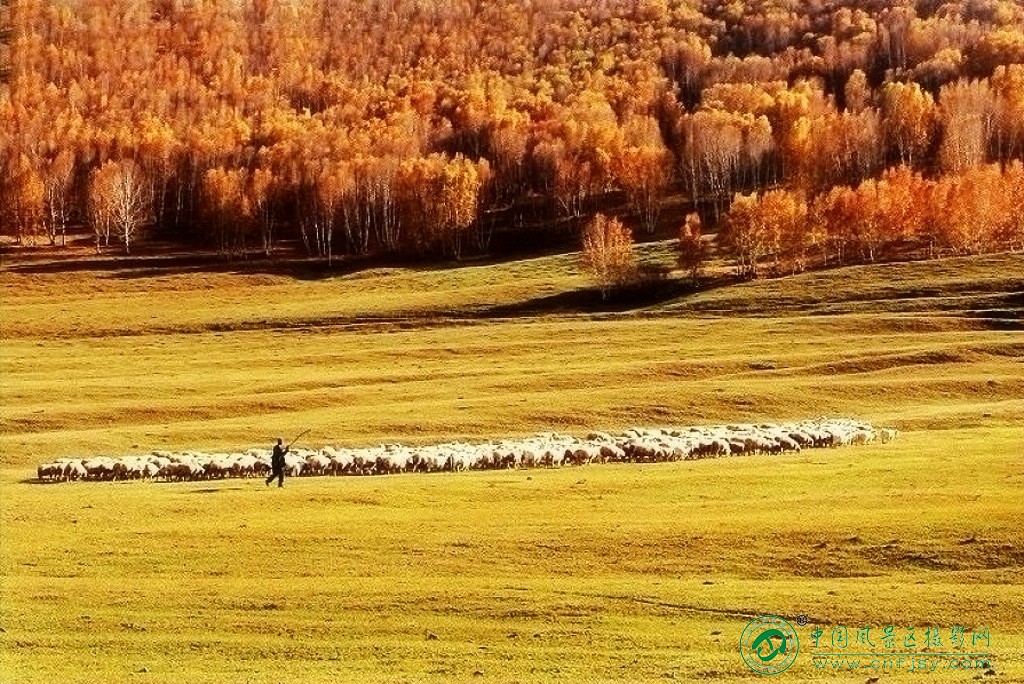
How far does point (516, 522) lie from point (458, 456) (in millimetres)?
15875

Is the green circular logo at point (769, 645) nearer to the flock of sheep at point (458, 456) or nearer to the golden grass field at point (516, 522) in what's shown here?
the golden grass field at point (516, 522)

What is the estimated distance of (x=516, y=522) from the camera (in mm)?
35812

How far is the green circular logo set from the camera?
22.9 metres

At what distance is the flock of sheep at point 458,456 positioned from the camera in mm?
49938

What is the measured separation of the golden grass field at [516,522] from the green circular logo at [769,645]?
Result: 0.45 metres

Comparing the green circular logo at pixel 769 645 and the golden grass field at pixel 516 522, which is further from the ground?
the golden grass field at pixel 516 522

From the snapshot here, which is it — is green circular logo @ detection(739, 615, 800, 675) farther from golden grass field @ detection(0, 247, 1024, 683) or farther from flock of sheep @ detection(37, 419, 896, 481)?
flock of sheep @ detection(37, 419, 896, 481)

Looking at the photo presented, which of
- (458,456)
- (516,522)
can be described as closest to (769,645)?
(516,522)

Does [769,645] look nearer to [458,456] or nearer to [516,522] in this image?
[516,522]

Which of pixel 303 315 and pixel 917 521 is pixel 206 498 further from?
pixel 303 315

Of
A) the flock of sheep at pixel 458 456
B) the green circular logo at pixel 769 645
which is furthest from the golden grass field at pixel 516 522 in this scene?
the flock of sheep at pixel 458 456

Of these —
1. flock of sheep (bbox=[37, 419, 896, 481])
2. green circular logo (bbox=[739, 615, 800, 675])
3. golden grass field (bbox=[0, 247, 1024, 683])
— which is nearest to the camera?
green circular logo (bbox=[739, 615, 800, 675])

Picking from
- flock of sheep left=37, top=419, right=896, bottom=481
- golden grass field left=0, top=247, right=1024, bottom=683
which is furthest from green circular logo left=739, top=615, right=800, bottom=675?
flock of sheep left=37, top=419, right=896, bottom=481

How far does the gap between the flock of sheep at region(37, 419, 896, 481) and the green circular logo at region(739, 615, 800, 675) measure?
2596cm
